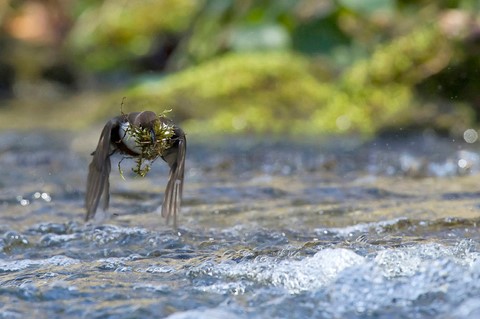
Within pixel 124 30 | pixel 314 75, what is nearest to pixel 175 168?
pixel 314 75

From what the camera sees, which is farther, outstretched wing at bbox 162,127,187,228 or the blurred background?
the blurred background

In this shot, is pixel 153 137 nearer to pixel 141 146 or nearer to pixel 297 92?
pixel 141 146

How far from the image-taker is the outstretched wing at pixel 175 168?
261 cm

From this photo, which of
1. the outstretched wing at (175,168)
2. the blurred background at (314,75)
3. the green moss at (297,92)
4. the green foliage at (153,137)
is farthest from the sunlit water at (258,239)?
the green moss at (297,92)

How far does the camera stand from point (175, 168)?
2674mm

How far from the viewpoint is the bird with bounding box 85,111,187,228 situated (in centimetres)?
253

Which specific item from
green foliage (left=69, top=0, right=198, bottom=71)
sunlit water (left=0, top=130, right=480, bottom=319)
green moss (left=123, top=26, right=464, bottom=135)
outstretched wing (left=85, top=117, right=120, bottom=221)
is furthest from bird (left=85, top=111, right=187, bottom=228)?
green foliage (left=69, top=0, right=198, bottom=71)

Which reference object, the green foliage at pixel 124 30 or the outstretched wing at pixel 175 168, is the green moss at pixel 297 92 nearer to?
the outstretched wing at pixel 175 168


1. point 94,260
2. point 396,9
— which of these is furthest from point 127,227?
point 396,9

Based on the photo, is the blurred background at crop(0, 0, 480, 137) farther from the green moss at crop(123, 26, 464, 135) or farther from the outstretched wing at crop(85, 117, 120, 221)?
the outstretched wing at crop(85, 117, 120, 221)

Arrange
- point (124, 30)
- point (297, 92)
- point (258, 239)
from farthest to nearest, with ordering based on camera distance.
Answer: point (124, 30) < point (297, 92) < point (258, 239)

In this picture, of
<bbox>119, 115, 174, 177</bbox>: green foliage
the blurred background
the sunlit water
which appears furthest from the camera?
the blurred background

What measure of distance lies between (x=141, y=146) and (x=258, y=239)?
0.63 metres

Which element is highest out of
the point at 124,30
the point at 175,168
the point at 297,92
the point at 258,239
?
the point at 124,30
